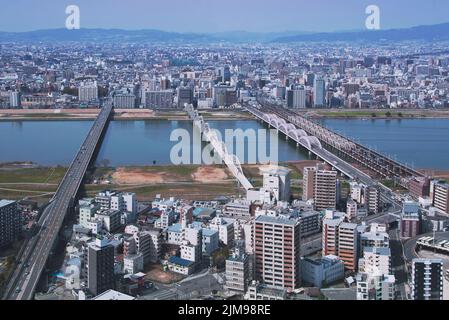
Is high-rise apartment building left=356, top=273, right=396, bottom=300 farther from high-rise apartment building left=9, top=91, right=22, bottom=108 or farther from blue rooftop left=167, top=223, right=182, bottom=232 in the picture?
high-rise apartment building left=9, top=91, right=22, bottom=108

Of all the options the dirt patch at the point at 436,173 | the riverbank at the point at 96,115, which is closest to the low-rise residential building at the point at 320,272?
the dirt patch at the point at 436,173

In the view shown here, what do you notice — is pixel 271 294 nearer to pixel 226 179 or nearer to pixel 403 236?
pixel 403 236

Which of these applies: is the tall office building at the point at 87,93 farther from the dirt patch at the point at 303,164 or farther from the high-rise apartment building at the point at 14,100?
the dirt patch at the point at 303,164

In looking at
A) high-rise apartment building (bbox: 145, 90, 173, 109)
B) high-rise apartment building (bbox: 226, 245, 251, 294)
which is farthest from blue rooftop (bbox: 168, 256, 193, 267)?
high-rise apartment building (bbox: 145, 90, 173, 109)

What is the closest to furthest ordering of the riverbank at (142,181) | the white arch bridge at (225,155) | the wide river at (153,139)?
the riverbank at (142,181) < the white arch bridge at (225,155) < the wide river at (153,139)

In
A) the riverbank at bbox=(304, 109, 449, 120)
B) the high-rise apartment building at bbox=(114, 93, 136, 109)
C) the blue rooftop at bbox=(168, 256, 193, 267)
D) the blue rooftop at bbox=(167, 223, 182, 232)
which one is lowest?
the blue rooftop at bbox=(168, 256, 193, 267)

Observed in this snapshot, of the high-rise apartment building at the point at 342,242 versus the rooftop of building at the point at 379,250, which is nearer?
the rooftop of building at the point at 379,250

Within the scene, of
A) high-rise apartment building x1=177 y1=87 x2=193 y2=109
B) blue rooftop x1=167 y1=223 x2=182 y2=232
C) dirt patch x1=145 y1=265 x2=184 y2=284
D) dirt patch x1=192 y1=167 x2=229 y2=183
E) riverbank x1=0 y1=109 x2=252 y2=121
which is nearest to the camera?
dirt patch x1=145 y1=265 x2=184 y2=284
